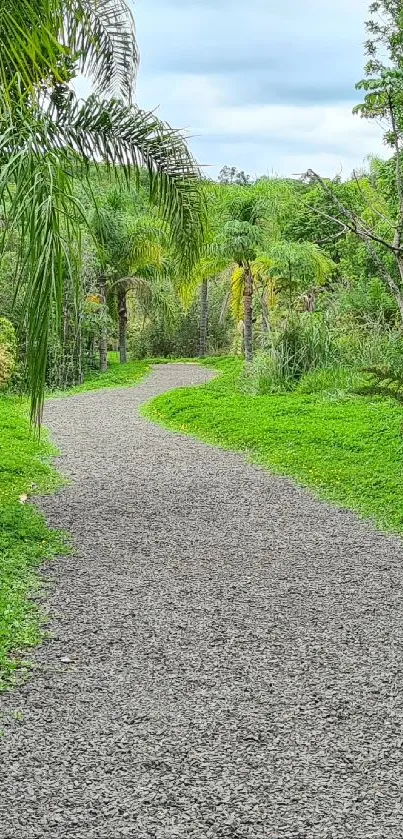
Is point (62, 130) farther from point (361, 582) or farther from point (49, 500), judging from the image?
point (361, 582)

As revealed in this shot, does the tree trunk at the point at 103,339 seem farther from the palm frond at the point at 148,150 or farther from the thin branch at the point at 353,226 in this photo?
the thin branch at the point at 353,226

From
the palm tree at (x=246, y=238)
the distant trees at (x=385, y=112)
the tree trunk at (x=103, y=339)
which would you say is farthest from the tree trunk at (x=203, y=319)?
the distant trees at (x=385, y=112)

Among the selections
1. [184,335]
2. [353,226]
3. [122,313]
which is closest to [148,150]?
[353,226]

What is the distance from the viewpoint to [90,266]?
887 inches

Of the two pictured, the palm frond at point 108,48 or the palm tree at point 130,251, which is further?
the palm tree at point 130,251

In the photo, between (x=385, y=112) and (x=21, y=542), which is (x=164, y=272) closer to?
(x=385, y=112)

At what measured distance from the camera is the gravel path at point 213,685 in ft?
9.84

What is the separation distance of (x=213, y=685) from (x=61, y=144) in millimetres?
5001

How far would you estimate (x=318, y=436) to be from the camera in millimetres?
10875

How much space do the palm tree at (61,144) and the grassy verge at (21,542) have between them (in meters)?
1.01

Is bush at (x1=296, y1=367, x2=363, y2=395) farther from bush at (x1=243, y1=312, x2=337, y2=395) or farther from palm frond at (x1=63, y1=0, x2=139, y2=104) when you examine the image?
palm frond at (x1=63, y1=0, x2=139, y2=104)

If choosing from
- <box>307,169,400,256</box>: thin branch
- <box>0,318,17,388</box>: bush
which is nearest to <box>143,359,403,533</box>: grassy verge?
<box>307,169,400,256</box>: thin branch

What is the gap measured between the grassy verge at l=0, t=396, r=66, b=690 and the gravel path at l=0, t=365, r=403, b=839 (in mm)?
159

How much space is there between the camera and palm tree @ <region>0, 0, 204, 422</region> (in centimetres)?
505
